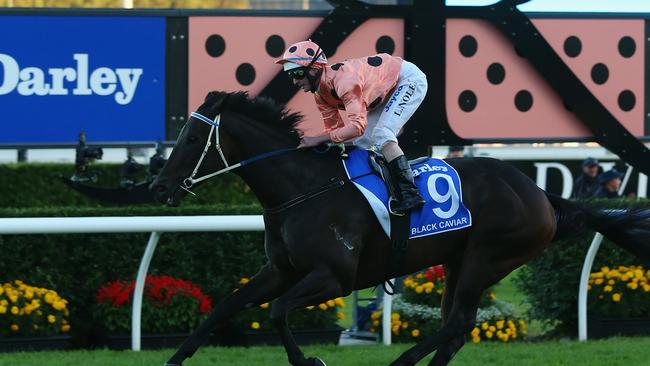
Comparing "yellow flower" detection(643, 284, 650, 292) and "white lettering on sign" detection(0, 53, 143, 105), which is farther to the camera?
"white lettering on sign" detection(0, 53, 143, 105)

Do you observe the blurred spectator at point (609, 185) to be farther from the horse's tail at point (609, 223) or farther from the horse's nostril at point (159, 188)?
the horse's nostril at point (159, 188)

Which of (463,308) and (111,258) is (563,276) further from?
(111,258)

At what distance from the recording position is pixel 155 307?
6129mm

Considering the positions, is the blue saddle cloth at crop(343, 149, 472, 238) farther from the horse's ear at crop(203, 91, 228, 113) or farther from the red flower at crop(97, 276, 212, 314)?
the red flower at crop(97, 276, 212, 314)

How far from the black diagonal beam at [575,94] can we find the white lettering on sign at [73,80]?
223cm

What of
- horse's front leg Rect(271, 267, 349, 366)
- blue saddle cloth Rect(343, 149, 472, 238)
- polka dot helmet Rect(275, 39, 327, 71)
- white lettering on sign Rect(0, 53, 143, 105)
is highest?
polka dot helmet Rect(275, 39, 327, 71)

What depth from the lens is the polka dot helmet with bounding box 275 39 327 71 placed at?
4.69m

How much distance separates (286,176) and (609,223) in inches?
62.6

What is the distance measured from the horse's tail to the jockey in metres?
0.84

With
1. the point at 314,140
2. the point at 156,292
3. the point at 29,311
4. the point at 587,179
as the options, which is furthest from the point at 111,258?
the point at 587,179

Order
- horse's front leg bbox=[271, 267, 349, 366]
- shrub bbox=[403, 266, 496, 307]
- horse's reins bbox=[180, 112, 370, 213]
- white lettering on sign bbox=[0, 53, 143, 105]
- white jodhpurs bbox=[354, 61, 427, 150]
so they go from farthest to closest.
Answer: white lettering on sign bbox=[0, 53, 143, 105] → shrub bbox=[403, 266, 496, 307] → white jodhpurs bbox=[354, 61, 427, 150] → horse's reins bbox=[180, 112, 370, 213] → horse's front leg bbox=[271, 267, 349, 366]

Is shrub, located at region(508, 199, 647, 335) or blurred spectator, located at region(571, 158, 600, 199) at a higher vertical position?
blurred spectator, located at region(571, 158, 600, 199)

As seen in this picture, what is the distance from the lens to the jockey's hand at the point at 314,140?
478 centimetres

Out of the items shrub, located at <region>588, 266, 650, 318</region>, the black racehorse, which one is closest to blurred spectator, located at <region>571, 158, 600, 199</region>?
shrub, located at <region>588, 266, 650, 318</region>
